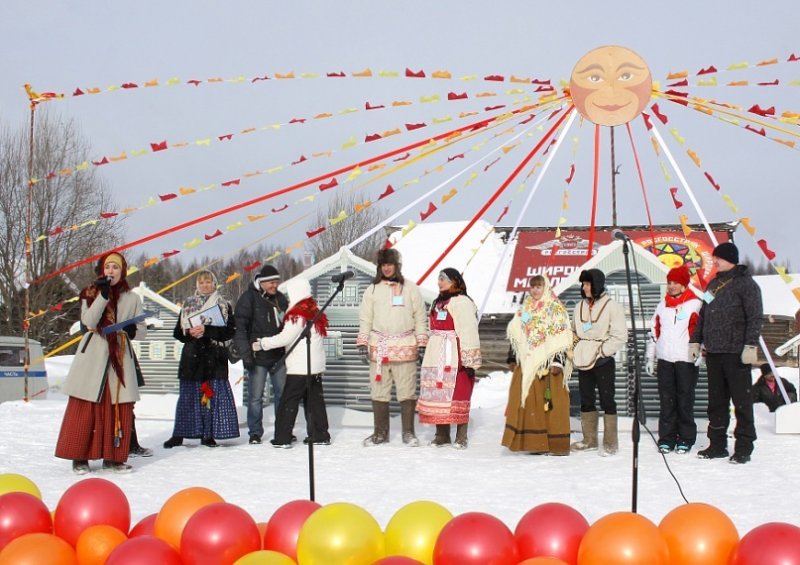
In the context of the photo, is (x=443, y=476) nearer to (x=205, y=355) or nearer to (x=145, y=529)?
(x=205, y=355)

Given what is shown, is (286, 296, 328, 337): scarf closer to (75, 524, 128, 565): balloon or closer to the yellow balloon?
(75, 524, 128, 565): balloon

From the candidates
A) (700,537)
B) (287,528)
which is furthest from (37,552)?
(700,537)

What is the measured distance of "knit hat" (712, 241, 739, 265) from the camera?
6492 millimetres

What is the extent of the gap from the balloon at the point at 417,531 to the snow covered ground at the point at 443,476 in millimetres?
1115

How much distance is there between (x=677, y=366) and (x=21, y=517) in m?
5.21

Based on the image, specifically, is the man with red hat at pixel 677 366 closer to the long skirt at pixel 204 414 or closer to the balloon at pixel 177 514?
the long skirt at pixel 204 414

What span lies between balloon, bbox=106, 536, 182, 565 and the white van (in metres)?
11.1

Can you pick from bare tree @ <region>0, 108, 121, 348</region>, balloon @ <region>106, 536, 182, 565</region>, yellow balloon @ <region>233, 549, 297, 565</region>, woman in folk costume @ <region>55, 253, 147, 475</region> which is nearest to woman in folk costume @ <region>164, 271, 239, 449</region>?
woman in folk costume @ <region>55, 253, 147, 475</region>

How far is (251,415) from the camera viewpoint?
7461 mm

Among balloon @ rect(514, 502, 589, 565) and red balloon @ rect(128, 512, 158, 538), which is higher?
balloon @ rect(514, 502, 589, 565)

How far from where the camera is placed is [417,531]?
3.07m

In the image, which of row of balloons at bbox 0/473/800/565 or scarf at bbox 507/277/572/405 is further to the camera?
scarf at bbox 507/277/572/405

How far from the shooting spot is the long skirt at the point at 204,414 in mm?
7141

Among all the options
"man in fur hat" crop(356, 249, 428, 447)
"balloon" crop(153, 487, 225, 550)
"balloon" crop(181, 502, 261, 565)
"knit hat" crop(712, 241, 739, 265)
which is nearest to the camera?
"balloon" crop(181, 502, 261, 565)
